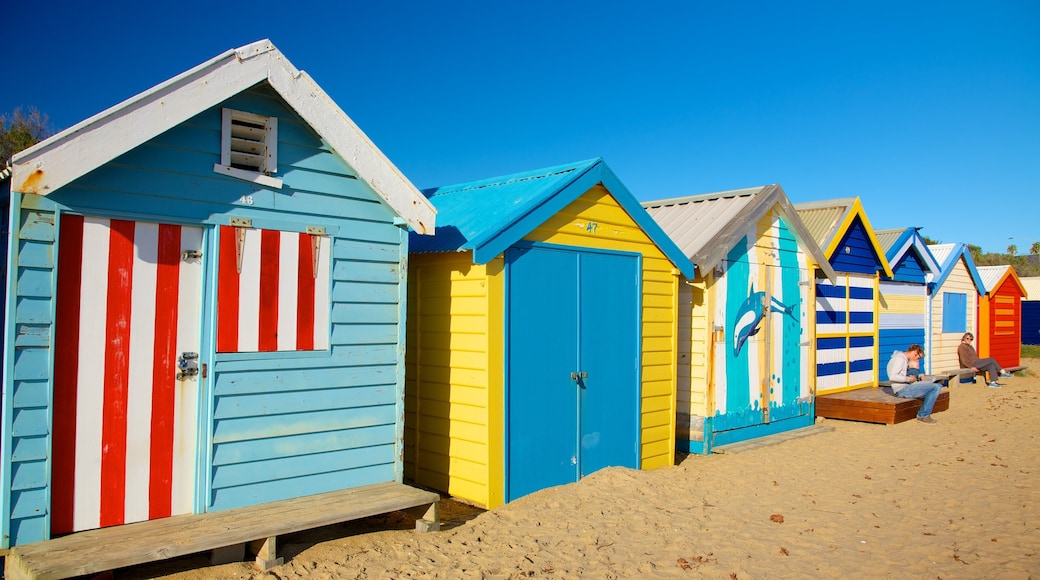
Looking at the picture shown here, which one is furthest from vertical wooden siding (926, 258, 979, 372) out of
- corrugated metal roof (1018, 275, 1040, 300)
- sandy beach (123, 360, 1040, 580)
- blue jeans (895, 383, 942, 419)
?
corrugated metal roof (1018, 275, 1040, 300)

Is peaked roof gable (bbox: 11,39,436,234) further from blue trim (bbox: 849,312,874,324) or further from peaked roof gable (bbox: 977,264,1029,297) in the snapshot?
peaked roof gable (bbox: 977,264,1029,297)

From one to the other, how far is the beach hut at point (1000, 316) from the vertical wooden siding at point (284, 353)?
20887mm

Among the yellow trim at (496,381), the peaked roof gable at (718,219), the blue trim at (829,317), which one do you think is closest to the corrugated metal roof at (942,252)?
the blue trim at (829,317)

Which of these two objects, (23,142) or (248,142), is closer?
(248,142)

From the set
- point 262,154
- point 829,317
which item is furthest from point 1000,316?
point 262,154

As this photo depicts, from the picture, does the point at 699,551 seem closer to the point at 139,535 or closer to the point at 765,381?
the point at 139,535

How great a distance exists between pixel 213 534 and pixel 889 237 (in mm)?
16506

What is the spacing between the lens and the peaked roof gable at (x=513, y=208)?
22.4 ft

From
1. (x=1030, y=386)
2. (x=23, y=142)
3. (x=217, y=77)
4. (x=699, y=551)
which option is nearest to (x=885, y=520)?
(x=699, y=551)

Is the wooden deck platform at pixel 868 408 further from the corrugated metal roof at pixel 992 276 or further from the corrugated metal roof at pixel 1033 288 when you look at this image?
the corrugated metal roof at pixel 1033 288

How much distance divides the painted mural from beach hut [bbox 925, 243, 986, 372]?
8412mm

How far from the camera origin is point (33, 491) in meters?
4.60

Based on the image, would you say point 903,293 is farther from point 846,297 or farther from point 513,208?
point 513,208

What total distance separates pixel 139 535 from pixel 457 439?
311cm
